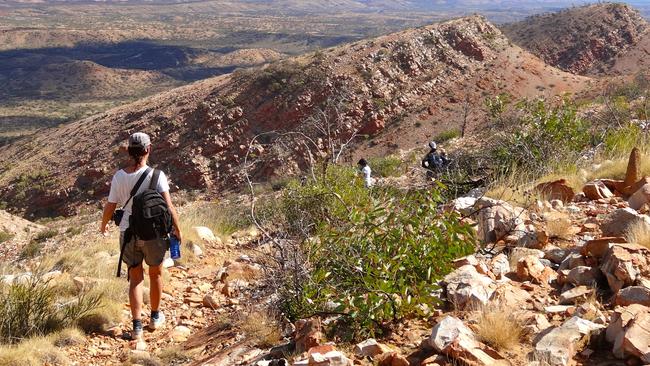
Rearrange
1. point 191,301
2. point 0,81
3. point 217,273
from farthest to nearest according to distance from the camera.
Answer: point 0,81 → point 217,273 → point 191,301

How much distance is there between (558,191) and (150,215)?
12.7 ft

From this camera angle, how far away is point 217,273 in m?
6.06

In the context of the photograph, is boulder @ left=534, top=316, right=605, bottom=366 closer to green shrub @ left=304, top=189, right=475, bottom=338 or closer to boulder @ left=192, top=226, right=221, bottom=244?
green shrub @ left=304, top=189, right=475, bottom=338

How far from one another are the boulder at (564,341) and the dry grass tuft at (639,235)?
47.6 inches

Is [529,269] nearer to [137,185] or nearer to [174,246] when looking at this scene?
[174,246]

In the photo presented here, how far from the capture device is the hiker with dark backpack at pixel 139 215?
4.25 m

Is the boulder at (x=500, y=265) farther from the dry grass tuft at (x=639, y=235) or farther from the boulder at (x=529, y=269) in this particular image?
the dry grass tuft at (x=639, y=235)

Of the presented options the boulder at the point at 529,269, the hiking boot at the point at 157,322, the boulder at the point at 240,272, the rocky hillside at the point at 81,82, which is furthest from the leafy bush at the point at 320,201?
the rocky hillside at the point at 81,82

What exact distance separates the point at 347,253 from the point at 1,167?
33638mm

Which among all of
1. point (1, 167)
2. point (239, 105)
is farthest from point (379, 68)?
point (1, 167)

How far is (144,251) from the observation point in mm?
4426

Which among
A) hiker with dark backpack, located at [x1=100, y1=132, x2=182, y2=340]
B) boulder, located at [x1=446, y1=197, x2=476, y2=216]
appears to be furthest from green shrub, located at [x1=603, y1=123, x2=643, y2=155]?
hiker with dark backpack, located at [x1=100, y1=132, x2=182, y2=340]

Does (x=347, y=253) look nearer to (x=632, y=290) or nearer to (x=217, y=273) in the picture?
(x=632, y=290)

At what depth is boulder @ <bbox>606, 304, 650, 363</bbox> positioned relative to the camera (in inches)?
97.0
